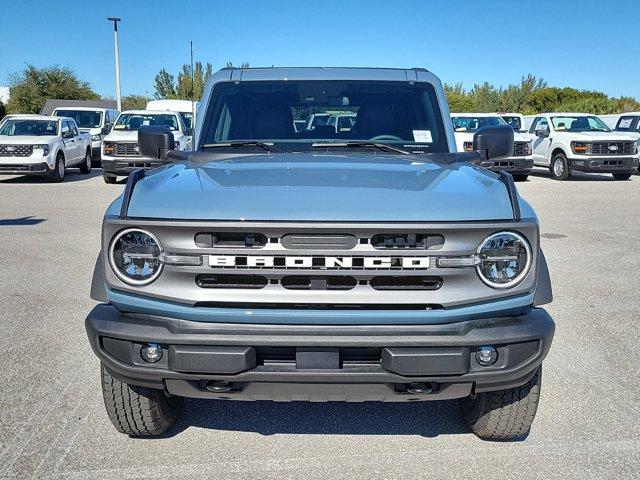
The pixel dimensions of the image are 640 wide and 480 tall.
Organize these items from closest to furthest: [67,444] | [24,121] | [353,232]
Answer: [353,232] → [67,444] → [24,121]

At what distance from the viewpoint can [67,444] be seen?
3.38 metres

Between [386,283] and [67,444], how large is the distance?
5.92 ft

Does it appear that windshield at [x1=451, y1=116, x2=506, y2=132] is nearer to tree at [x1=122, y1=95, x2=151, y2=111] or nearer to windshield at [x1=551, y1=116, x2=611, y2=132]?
windshield at [x1=551, y1=116, x2=611, y2=132]

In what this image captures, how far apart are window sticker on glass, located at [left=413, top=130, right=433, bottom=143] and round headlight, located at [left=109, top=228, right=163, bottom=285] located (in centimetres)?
200

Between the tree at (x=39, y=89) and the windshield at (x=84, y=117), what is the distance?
30411mm

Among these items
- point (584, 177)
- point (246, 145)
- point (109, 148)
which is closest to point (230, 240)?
point (246, 145)

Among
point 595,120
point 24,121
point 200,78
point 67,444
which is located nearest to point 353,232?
point 67,444

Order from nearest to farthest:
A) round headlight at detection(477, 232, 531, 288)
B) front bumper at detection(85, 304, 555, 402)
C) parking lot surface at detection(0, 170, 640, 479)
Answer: front bumper at detection(85, 304, 555, 402)
round headlight at detection(477, 232, 531, 288)
parking lot surface at detection(0, 170, 640, 479)

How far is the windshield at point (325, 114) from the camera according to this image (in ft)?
13.9

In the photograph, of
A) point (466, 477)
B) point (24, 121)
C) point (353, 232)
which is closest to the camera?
point (353, 232)

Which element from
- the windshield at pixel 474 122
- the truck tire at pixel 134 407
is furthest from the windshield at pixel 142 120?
the truck tire at pixel 134 407

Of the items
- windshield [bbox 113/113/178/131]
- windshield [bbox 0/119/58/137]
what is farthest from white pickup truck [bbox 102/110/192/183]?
windshield [bbox 0/119/58/137]

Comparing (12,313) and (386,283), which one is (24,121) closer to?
(12,313)

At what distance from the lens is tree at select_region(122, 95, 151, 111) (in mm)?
66606
